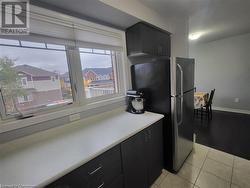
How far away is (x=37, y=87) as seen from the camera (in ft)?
4.29

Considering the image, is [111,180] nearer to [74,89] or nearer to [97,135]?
[97,135]

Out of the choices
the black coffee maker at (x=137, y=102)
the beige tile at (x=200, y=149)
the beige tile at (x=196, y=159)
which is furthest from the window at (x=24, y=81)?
the beige tile at (x=200, y=149)

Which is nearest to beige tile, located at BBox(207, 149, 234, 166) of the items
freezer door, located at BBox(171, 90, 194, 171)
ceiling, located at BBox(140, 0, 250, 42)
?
freezer door, located at BBox(171, 90, 194, 171)

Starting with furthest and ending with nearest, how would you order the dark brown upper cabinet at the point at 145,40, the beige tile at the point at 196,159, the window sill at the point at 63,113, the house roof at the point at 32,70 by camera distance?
the beige tile at the point at 196,159 < the dark brown upper cabinet at the point at 145,40 < the house roof at the point at 32,70 < the window sill at the point at 63,113

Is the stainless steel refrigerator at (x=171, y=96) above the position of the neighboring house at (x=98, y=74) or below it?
below

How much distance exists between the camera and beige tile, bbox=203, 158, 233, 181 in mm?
1686

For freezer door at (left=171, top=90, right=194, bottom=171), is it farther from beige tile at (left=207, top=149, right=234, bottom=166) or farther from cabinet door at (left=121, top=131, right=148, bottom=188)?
cabinet door at (left=121, top=131, right=148, bottom=188)

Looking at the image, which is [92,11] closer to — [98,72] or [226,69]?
[98,72]

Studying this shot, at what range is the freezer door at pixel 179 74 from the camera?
1.51 m

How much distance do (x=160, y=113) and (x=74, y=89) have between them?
1173mm

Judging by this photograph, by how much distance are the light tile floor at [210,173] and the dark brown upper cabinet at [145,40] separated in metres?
1.76

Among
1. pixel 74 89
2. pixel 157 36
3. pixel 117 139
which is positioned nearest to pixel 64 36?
pixel 74 89

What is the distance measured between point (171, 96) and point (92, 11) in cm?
136

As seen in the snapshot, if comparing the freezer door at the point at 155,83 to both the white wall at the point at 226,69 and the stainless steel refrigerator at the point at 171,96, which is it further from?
the white wall at the point at 226,69
